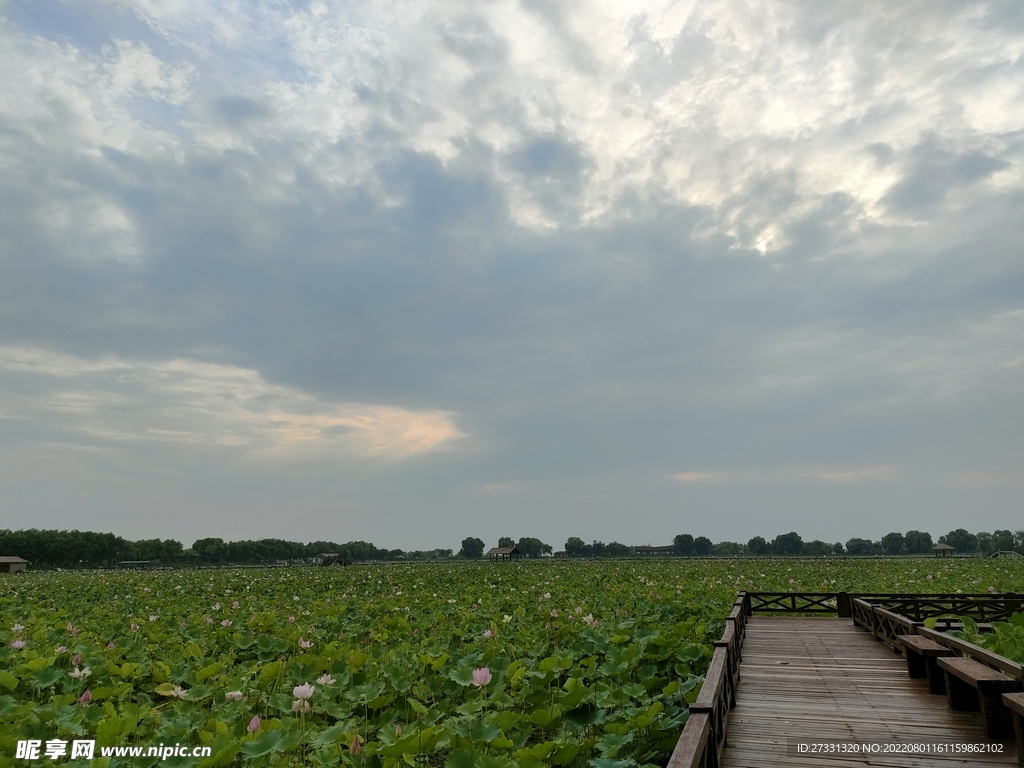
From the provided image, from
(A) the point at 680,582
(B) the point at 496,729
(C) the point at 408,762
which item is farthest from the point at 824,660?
(A) the point at 680,582

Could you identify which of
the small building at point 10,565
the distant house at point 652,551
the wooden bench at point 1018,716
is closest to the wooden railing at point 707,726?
the wooden bench at point 1018,716

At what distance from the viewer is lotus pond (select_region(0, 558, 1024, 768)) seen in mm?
4527

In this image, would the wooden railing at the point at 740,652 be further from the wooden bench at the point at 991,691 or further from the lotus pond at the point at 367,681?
the lotus pond at the point at 367,681

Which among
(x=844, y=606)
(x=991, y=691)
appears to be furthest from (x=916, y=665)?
(x=844, y=606)

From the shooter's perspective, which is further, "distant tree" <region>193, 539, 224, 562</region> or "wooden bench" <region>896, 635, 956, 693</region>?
"distant tree" <region>193, 539, 224, 562</region>

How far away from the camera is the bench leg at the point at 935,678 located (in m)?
6.35

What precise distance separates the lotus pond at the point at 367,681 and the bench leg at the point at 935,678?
2.40 metres

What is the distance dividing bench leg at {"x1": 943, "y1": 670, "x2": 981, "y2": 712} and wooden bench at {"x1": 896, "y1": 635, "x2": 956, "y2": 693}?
8.9 inches

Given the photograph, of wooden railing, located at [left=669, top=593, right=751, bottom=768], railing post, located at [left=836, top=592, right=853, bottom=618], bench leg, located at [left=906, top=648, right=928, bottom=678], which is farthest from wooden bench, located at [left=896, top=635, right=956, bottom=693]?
railing post, located at [left=836, top=592, right=853, bottom=618]

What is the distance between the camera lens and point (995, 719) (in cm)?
488

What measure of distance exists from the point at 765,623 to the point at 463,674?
873 cm

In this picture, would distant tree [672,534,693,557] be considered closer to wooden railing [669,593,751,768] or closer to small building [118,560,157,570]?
small building [118,560,157,570]

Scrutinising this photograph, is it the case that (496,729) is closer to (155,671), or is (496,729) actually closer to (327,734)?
(327,734)

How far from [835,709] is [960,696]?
1.12 meters
